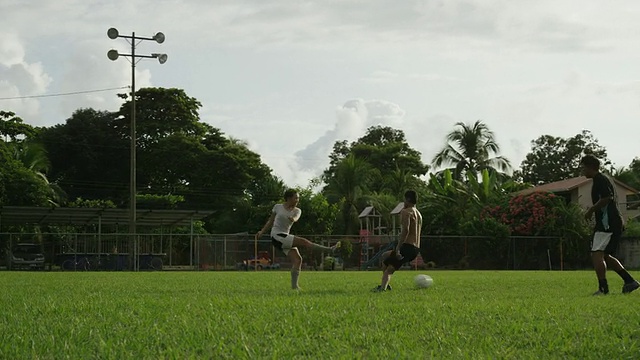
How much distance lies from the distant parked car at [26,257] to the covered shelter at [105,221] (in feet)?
2.83

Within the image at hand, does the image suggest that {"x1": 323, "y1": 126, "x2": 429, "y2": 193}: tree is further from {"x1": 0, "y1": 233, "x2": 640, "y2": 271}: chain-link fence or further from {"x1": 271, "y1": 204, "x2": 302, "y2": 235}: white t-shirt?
{"x1": 271, "y1": 204, "x2": 302, "y2": 235}: white t-shirt

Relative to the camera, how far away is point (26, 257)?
3709 centimetres

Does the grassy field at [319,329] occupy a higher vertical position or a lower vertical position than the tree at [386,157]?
lower

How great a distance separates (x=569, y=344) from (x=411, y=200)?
7219 mm

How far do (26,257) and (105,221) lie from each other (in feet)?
26.4

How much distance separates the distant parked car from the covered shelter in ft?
2.83

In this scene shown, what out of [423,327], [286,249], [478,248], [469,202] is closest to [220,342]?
[423,327]

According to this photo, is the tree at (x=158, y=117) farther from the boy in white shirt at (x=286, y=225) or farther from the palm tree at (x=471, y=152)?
the boy in white shirt at (x=286, y=225)

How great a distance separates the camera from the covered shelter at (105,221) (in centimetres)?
3641

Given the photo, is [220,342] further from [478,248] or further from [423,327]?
[478,248]

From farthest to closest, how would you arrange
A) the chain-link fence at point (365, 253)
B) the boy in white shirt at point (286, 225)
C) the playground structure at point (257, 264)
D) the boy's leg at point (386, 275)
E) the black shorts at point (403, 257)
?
the chain-link fence at point (365, 253) → the playground structure at point (257, 264) → the boy in white shirt at point (286, 225) → the black shorts at point (403, 257) → the boy's leg at point (386, 275)

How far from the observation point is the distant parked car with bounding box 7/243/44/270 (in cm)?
3647

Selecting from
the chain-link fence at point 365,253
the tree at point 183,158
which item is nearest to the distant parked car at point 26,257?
the chain-link fence at point 365,253

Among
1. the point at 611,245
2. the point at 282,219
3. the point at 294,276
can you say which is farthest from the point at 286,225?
the point at 611,245
